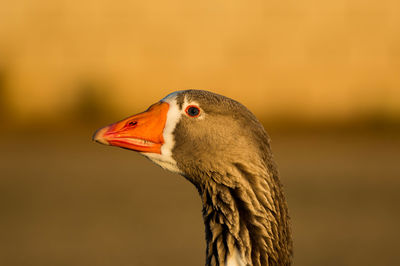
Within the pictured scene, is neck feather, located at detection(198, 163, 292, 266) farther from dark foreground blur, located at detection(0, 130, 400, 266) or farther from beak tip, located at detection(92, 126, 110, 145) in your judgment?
dark foreground blur, located at detection(0, 130, 400, 266)

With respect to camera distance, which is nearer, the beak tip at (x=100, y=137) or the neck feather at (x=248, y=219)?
the neck feather at (x=248, y=219)

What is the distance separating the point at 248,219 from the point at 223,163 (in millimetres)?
383

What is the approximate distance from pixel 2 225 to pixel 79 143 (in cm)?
815

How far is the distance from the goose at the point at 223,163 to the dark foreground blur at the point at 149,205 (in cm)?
561

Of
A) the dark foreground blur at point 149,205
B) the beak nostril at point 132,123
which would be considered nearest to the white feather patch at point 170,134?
the beak nostril at point 132,123

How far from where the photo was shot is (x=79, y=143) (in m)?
19.8

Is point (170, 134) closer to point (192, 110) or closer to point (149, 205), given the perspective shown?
point (192, 110)

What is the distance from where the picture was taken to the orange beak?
169 inches

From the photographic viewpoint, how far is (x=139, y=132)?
4.33 metres

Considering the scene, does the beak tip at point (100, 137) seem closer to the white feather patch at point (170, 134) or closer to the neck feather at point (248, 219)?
the white feather patch at point (170, 134)

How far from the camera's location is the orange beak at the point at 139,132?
4.29m

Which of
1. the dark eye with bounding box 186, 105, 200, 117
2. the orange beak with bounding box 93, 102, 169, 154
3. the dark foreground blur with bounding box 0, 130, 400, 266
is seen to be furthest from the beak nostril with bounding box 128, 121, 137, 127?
the dark foreground blur with bounding box 0, 130, 400, 266

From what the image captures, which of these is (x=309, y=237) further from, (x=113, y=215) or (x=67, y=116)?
(x=67, y=116)

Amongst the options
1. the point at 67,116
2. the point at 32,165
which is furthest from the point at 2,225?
the point at 67,116
